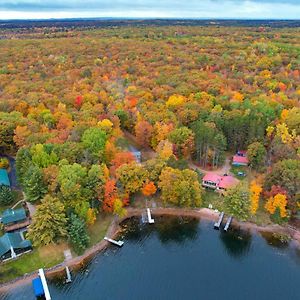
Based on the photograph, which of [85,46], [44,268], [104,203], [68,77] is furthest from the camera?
[85,46]

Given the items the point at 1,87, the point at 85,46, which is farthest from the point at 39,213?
the point at 85,46

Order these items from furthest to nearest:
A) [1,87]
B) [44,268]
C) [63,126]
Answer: [1,87] → [63,126] → [44,268]

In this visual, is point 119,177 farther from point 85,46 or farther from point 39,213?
point 85,46

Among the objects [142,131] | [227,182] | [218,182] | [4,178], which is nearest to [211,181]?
[218,182]

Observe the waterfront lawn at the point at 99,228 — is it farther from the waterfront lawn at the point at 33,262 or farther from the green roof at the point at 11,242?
the green roof at the point at 11,242

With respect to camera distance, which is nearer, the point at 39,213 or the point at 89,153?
the point at 39,213

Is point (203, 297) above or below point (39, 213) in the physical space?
below

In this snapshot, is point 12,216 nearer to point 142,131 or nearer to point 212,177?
point 142,131
